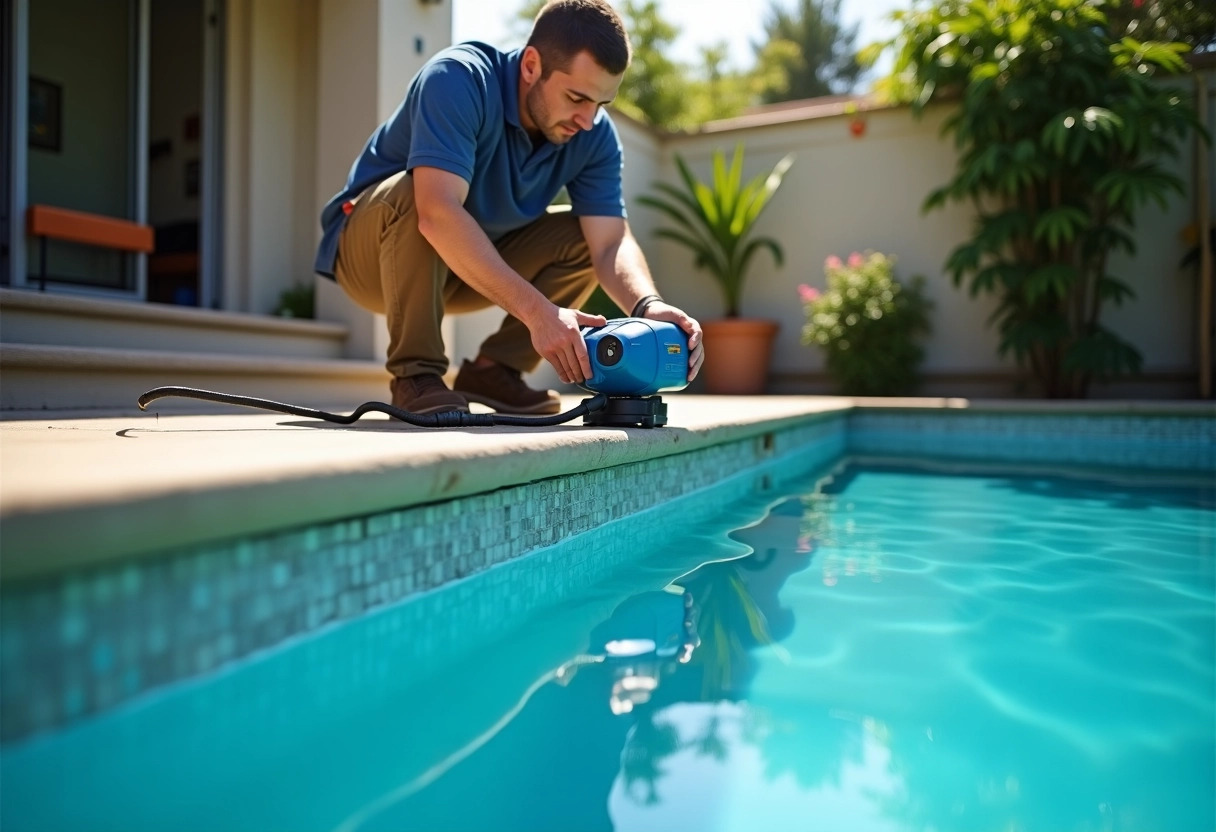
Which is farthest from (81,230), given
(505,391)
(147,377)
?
(505,391)

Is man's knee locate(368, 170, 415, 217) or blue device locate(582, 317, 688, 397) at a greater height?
man's knee locate(368, 170, 415, 217)

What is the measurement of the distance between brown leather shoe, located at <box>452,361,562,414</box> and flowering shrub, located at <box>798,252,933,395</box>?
165 inches

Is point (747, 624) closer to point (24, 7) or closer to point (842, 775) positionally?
point (842, 775)

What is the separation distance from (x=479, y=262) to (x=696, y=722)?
3.73 feet

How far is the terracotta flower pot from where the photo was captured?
6820mm

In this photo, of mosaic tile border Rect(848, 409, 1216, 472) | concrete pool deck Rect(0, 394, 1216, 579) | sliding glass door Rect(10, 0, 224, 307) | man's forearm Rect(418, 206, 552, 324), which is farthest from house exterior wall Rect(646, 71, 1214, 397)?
concrete pool deck Rect(0, 394, 1216, 579)

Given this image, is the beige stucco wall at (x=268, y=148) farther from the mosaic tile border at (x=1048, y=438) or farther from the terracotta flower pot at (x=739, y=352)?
the mosaic tile border at (x=1048, y=438)

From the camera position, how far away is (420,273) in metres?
2.06

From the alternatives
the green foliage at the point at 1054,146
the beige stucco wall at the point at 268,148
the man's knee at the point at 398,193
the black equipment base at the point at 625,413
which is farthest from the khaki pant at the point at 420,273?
the green foliage at the point at 1054,146

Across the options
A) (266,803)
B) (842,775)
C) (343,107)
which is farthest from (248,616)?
(343,107)

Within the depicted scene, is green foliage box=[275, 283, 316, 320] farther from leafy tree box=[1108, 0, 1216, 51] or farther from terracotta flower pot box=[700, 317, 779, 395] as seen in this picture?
leafy tree box=[1108, 0, 1216, 51]

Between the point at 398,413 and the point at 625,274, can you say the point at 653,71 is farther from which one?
the point at 398,413

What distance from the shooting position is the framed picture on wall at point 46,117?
5883 mm

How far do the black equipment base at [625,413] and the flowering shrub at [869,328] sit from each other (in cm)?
457
